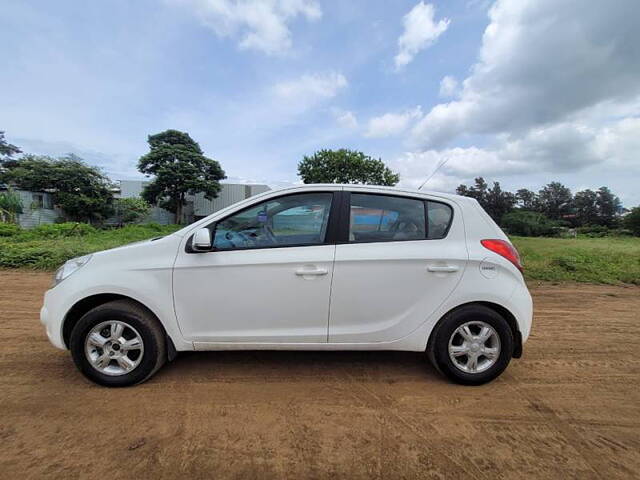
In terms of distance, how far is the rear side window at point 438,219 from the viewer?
2506mm

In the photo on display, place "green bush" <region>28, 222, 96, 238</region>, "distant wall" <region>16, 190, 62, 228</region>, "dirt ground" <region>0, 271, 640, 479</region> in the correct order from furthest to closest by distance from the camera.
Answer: "distant wall" <region>16, 190, 62, 228</region> → "green bush" <region>28, 222, 96, 238</region> → "dirt ground" <region>0, 271, 640, 479</region>

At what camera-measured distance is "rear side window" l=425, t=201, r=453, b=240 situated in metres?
2.51

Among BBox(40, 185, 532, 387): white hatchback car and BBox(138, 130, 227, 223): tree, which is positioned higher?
BBox(138, 130, 227, 223): tree

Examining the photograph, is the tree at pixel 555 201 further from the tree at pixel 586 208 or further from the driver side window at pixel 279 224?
the driver side window at pixel 279 224

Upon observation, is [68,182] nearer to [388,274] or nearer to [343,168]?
[343,168]

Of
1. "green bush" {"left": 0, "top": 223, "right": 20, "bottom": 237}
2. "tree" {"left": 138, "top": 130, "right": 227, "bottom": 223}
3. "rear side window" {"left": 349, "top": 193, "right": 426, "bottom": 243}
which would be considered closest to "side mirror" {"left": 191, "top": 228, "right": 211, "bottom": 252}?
"rear side window" {"left": 349, "top": 193, "right": 426, "bottom": 243}

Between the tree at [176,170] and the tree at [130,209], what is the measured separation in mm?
1595

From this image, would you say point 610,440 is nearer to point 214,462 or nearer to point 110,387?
point 214,462

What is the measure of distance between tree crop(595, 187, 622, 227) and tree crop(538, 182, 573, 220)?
3.46 meters

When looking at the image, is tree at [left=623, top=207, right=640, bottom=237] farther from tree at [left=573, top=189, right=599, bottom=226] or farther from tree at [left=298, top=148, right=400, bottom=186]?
tree at [left=298, top=148, right=400, bottom=186]

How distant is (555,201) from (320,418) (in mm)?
60922

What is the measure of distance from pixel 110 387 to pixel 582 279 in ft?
29.2

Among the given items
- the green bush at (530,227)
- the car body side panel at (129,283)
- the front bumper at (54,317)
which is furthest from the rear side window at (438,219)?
the green bush at (530,227)

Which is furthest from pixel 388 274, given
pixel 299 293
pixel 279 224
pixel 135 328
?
pixel 135 328
